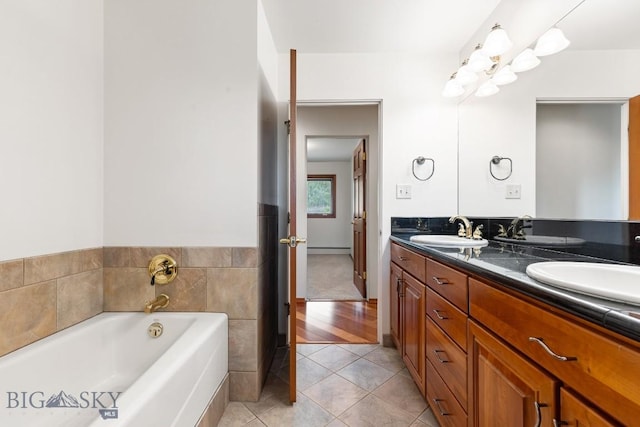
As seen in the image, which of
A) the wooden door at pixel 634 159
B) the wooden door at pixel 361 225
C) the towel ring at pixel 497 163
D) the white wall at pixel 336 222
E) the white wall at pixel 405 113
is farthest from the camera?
the white wall at pixel 336 222

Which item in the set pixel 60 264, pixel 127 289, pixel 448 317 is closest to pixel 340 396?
pixel 448 317

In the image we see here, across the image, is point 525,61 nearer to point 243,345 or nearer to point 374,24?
point 374,24

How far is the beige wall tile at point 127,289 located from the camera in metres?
1.53

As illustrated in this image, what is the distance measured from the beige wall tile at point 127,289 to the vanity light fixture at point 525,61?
7.93 feet

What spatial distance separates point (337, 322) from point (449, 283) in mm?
1729

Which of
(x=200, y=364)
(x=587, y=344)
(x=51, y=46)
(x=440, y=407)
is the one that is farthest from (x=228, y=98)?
(x=440, y=407)

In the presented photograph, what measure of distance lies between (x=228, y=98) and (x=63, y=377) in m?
1.51

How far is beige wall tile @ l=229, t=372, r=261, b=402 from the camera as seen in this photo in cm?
153

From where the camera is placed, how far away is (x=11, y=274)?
106 cm

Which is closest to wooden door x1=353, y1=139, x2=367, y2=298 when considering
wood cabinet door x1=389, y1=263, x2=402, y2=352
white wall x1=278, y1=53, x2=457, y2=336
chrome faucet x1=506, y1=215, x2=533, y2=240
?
white wall x1=278, y1=53, x2=457, y2=336

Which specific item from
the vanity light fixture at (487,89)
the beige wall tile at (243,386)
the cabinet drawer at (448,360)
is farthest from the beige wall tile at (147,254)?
the vanity light fixture at (487,89)

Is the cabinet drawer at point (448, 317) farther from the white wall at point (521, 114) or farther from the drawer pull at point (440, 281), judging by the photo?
the white wall at point (521, 114)

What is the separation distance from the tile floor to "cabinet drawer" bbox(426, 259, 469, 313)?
0.72m

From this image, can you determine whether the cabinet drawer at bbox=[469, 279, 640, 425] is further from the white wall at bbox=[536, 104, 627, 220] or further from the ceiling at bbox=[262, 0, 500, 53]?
the ceiling at bbox=[262, 0, 500, 53]
